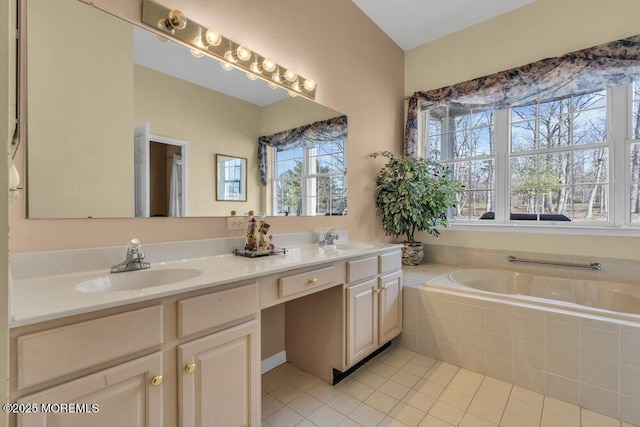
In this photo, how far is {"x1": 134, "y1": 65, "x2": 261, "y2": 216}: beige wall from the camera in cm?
143

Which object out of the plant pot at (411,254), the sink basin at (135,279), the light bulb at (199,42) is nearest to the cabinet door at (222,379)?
the sink basin at (135,279)

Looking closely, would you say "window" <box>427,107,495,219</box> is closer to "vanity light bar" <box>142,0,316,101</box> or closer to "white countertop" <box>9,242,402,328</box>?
"vanity light bar" <box>142,0,316,101</box>

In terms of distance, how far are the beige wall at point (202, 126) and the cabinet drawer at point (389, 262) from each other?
0.94 m

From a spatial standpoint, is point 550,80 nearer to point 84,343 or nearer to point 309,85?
point 309,85

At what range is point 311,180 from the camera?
2.24 m

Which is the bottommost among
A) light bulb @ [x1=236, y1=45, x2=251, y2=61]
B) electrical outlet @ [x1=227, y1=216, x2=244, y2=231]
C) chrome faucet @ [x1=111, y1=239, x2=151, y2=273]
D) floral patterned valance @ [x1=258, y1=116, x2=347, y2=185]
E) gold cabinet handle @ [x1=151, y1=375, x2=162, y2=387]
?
gold cabinet handle @ [x1=151, y1=375, x2=162, y2=387]

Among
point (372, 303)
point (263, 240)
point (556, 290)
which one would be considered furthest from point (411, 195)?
point (263, 240)

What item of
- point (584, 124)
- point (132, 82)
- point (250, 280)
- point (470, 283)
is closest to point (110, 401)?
point (250, 280)

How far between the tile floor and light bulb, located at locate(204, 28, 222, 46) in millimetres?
2048

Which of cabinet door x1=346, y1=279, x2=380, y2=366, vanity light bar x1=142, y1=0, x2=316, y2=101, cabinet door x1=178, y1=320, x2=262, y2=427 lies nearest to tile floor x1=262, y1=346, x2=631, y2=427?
cabinet door x1=346, y1=279, x2=380, y2=366

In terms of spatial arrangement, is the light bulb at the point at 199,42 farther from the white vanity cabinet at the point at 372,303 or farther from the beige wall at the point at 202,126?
the white vanity cabinet at the point at 372,303

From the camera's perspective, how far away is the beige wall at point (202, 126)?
1.43 meters

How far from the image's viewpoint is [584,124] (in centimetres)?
251

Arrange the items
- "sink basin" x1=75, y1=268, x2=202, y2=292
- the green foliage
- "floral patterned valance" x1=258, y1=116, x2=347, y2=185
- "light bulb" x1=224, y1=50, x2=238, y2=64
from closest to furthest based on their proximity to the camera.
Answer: "sink basin" x1=75, y1=268, x2=202, y2=292, "light bulb" x1=224, y1=50, x2=238, y2=64, "floral patterned valance" x1=258, y1=116, x2=347, y2=185, the green foliage
